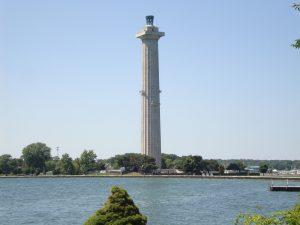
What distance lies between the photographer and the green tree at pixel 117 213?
58.5 feet

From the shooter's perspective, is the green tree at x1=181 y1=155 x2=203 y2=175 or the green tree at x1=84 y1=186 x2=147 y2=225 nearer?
the green tree at x1=84 y1=186 x2=147 y2=225

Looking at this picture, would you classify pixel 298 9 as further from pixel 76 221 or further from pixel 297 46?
pixel 76 221

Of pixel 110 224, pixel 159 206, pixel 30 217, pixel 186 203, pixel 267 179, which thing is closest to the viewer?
pixel 110 224

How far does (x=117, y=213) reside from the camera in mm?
18094

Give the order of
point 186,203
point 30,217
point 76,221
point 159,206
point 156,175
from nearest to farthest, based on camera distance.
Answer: point 76,221 < point 30,217 < point 159,206 < point 186,203 < point 156,175

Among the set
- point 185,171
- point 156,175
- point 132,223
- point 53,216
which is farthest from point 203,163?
point 132,223

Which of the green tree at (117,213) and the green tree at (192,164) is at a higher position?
the green tree at (192,164)

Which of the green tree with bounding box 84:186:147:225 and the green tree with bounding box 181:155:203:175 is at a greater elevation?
the green tree with bounding box 181:155:203:175

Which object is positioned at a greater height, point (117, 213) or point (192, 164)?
point (192, 164)

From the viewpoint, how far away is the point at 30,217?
5828cm

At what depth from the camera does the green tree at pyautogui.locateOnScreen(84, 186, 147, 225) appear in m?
17.8

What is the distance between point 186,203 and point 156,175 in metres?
111

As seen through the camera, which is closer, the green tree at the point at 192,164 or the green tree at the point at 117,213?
the green tree at the point at 117,213

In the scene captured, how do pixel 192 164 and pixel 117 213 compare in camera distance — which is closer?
pixel 117 213
